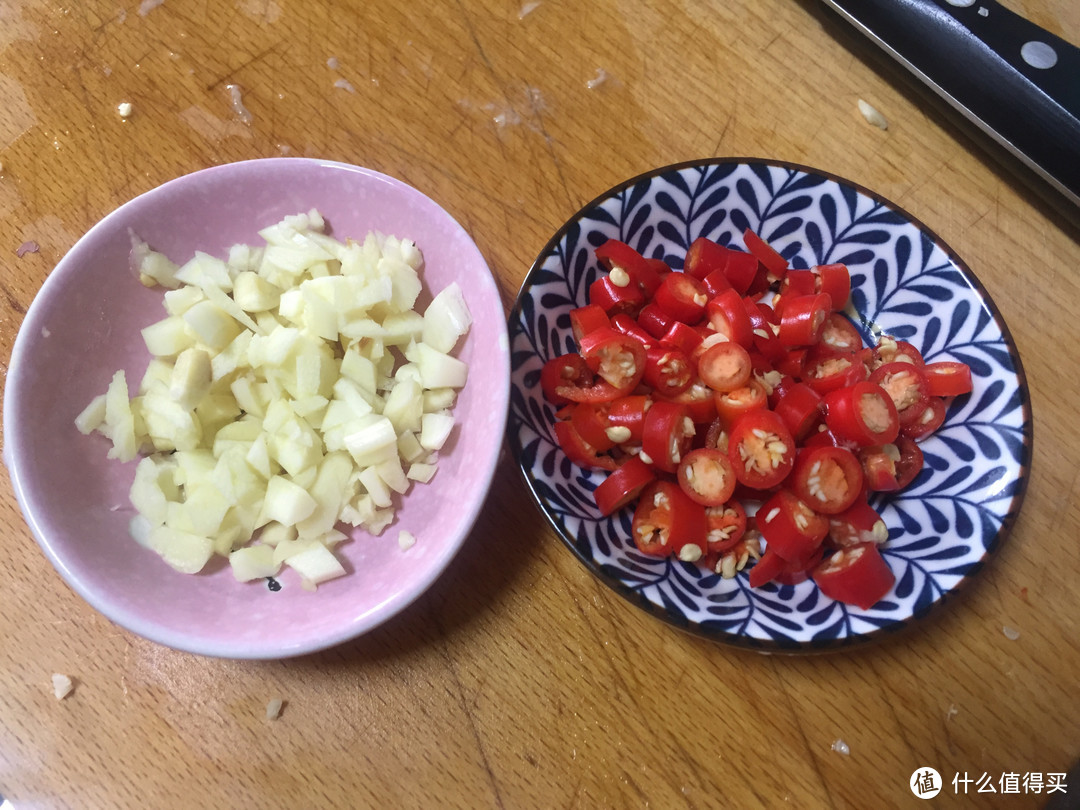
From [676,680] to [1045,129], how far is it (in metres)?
1.09

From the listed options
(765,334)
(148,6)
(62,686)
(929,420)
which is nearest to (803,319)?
(765,334)

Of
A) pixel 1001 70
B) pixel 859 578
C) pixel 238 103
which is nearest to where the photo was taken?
pixel 859 578

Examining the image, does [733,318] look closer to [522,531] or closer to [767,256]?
[767,256]

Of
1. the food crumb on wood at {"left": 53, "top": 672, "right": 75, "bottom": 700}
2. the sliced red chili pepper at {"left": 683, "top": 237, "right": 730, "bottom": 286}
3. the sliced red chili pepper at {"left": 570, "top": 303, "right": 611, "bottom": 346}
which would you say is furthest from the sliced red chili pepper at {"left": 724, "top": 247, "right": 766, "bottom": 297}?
the food crumb on wood at {"left": 53, "top": 672, "right": 75, "bottom": 700}

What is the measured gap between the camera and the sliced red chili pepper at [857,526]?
1.00m

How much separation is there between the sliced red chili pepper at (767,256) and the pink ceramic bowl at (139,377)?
427mm

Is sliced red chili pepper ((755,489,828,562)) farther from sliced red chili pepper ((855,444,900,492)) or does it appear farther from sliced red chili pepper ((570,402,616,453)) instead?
sliced red chili pepper ((570,402,616,453))

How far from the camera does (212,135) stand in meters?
1.27

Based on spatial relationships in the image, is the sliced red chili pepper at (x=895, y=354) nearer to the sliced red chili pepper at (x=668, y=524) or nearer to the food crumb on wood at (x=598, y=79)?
the sliced red chili pepper at (x=668, y=524)

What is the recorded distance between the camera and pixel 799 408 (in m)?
1.01

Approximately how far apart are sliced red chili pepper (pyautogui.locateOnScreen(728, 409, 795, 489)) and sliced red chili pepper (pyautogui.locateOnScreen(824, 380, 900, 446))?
0.27 ft

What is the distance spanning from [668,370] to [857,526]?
347 mm

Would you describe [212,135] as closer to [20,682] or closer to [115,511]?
[115,511]

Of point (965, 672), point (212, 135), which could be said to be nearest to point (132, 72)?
point (212, 135)
